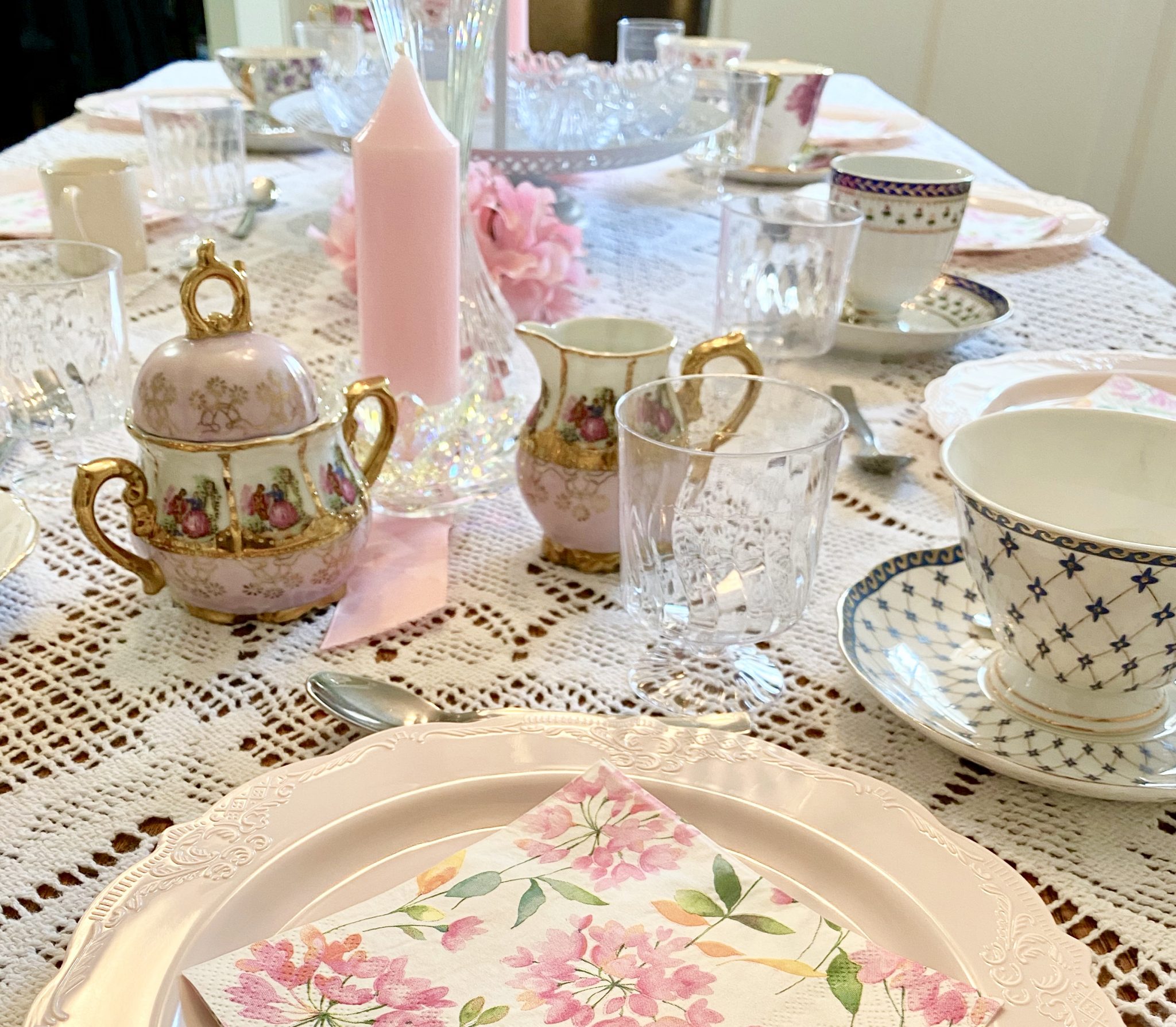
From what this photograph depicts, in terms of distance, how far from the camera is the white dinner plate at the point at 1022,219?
44.6 inches

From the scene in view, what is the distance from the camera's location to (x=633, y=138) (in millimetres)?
1106

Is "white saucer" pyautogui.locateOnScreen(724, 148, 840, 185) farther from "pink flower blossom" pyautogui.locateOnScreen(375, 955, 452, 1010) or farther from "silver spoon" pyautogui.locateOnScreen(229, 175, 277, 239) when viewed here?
"pink flower blossom" pyautogui.locateOnScreen(375, 955, 452, 1010)

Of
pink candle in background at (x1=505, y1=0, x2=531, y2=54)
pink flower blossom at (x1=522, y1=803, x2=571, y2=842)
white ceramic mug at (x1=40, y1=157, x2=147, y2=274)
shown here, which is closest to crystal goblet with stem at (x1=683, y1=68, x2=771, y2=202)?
pink candle in background at (x1=505, y1=0, x2=531, y2=54)

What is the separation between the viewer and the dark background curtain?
9.66 ft

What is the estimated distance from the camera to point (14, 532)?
54 cm

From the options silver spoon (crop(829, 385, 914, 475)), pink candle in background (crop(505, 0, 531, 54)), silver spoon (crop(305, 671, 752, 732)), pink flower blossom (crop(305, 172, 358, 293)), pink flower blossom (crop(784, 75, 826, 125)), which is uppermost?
pink candle in background (crop(505, 0, 531, 54))

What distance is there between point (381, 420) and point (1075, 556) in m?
0.35

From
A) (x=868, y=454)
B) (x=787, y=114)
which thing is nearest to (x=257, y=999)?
(x=868, y=454)

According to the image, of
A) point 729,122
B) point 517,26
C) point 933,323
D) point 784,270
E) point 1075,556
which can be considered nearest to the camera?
point 1075,556

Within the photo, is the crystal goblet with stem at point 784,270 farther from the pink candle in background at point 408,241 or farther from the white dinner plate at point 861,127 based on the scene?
the white dinner plate at point 861,127

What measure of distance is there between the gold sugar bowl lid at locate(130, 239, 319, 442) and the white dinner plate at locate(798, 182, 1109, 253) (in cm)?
74

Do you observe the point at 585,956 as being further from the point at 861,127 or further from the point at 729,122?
the point at 861,127

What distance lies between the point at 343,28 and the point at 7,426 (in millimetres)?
1014

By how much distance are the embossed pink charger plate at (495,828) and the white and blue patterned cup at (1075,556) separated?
0.37ft
